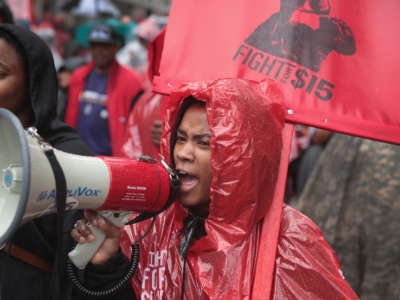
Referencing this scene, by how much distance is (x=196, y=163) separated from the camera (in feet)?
5.98

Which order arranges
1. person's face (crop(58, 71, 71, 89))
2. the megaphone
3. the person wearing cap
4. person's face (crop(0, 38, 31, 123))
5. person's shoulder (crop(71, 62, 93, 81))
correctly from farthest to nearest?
1. person's face (crop(58, 71, 71, 89))
2. person's shoulder (crop(71, 62, 93, 81))
3. the person wearing cap
4. person's face (crop(0, 38, 31, 123))
5. the megaphone

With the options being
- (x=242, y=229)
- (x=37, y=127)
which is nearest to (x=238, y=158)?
(x=242, y=229)

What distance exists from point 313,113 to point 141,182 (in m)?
0.83

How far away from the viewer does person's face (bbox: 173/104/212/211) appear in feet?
5.97

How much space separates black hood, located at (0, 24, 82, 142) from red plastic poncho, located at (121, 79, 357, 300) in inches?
24.7

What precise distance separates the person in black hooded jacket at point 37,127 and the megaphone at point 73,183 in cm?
24

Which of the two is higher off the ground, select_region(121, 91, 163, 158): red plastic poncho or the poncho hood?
the poncho hood

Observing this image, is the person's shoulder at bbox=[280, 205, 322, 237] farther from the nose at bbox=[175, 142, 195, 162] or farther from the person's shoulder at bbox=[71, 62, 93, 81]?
the person's shoulder at bbox=[71, 62, 93, 81]

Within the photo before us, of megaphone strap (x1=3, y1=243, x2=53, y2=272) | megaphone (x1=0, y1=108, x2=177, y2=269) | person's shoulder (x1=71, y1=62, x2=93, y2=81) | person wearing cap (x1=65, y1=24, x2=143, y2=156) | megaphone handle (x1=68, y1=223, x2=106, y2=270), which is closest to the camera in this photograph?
megaphone (x1=0, y1=108, x2=177, y2=269)

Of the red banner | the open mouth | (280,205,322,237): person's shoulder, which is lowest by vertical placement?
(280,205,322,237): person's shoulder

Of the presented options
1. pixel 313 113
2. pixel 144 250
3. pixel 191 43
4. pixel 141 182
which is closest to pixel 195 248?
pixel 144 250

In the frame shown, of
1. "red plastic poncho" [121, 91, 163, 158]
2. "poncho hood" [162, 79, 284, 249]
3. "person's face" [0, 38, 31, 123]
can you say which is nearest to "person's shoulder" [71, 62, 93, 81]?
"red plastic poncho" [121, 91, 163, 158]

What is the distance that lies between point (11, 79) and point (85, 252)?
82 cm

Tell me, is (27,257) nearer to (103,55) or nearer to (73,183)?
(73,183)
